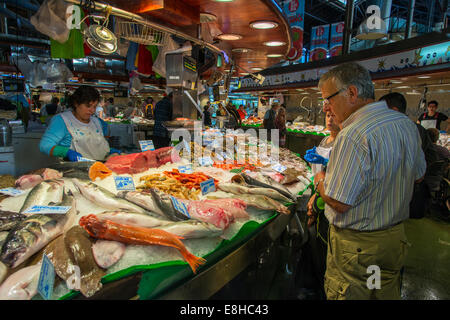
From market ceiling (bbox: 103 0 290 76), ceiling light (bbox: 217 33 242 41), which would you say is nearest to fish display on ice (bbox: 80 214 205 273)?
market ceiling (bbox: 103 0 290 76)

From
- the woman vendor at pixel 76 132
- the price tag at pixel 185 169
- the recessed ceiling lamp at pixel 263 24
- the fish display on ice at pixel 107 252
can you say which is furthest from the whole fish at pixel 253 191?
the recessed ceiling lamp at pixel 263 24

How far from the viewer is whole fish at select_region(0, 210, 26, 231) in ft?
4.44

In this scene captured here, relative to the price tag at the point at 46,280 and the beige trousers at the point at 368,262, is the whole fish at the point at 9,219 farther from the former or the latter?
the beige trousers at the point at 368,262

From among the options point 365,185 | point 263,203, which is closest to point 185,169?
point 263,203

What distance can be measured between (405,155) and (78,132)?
10.9 feet

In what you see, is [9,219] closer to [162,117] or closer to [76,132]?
[76,132]

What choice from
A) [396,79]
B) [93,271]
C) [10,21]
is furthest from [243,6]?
[10,21]

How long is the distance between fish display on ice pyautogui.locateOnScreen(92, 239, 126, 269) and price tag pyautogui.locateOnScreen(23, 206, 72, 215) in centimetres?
33

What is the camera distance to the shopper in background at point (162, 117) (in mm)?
5023

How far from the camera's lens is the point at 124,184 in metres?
2.11

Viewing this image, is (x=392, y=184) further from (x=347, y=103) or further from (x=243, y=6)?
(x=243, y=6)

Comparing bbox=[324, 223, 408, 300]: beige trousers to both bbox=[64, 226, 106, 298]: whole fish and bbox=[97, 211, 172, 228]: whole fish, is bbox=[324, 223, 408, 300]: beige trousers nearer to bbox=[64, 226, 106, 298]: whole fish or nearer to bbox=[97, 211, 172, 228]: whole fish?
bbox=[97, 211, 172, 228]: whole fish

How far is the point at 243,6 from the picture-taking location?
2.76 m

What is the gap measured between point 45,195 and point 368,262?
6.81ft
